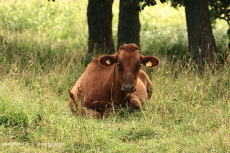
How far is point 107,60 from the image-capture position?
311 inches

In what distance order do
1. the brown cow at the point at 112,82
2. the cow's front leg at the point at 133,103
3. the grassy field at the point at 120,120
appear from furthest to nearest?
the cow's front leg at the point at 133,103 → the brown cow at the point at 112,82 → the grassy field at the point at 120,120

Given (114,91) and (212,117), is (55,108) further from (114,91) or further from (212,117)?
(212,117)

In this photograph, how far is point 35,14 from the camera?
20.7 metres

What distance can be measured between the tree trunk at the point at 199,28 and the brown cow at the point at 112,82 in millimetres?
3655

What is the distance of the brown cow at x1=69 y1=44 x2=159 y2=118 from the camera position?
7574mm

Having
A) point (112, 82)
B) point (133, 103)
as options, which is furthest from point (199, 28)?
point (112, 82)

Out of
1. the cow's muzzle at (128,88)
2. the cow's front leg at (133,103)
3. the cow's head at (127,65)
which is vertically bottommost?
the cow's front leg at (133,103)

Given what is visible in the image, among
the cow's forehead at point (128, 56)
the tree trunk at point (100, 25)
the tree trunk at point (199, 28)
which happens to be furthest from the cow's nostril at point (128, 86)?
the tree trunk at point (100, 25)

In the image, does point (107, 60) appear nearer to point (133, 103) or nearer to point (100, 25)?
point (133, 103)

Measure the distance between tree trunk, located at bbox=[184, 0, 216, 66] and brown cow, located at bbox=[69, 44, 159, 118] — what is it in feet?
12.0

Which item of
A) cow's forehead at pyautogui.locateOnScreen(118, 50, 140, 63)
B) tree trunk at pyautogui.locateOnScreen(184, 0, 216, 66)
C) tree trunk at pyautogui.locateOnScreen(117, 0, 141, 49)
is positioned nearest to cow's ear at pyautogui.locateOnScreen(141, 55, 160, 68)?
cow's forehead at pyautogui.locateOnScreen(118, 50, 140, 63)

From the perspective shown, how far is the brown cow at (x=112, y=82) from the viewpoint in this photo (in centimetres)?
757

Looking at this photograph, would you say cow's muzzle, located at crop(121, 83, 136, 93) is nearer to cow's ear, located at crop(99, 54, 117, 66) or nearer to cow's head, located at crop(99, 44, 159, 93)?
cow's head, located at crop(99, 44, 159, 93)

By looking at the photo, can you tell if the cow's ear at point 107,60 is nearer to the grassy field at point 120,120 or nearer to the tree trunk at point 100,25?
the grassy field at point 120,120
